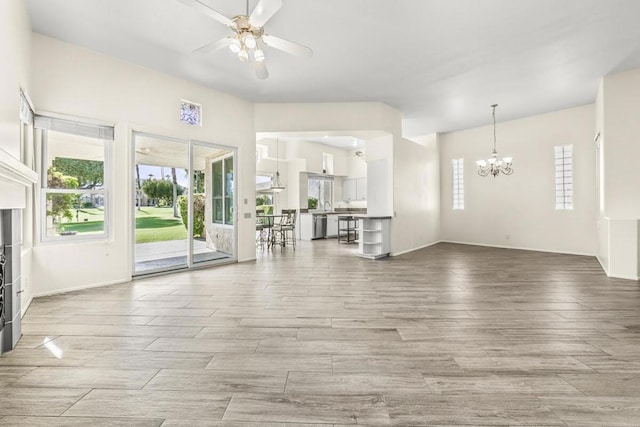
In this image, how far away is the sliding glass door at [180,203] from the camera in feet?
16.5

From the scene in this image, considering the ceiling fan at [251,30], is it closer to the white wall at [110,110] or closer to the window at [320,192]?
the white wall at [110,110]

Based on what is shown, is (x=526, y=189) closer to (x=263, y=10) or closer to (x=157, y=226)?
(x=263, y=10)

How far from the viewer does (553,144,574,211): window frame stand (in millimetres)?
7039

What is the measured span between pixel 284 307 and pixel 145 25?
3.85 m

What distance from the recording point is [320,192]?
11.7 metres

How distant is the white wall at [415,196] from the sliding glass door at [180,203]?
3.81m

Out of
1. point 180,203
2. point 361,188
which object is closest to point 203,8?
point 180,203

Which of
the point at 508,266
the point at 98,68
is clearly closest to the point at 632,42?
the point at 508,266

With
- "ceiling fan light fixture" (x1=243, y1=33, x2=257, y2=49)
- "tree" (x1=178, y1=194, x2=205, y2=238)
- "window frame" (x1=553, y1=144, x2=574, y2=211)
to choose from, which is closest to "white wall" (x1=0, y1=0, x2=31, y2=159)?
"ceiling fan light fixture" (x1=243, y1=33, x2=257, y2=49)

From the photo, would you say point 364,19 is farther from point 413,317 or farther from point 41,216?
point 41,216

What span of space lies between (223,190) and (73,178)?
2.53 m

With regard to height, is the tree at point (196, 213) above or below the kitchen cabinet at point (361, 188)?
below

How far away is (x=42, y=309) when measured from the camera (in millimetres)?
3262

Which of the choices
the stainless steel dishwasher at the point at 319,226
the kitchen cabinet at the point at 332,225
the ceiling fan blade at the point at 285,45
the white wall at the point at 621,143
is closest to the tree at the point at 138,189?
the ceiling fan blade at the point at 285,45
